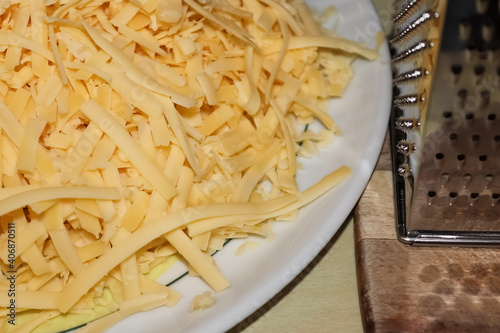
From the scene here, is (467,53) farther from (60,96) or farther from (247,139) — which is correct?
(60,96)

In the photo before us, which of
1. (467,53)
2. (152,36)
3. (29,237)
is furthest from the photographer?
(152,36)

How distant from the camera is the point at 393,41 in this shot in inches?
41.8

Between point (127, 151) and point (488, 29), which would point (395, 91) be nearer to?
point (488, 29)

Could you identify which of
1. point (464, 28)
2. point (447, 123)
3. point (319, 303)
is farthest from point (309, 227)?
point (464, 28)

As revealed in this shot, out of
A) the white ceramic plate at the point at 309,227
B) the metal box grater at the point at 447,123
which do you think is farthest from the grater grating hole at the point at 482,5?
the white ceramic plate at the point at 309,227

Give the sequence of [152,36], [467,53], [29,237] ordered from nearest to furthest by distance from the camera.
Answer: [467,53] → [29,237] → [152,36]

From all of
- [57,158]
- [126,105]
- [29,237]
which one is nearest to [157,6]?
[126,105]

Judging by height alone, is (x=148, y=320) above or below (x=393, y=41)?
below

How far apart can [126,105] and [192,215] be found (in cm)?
18

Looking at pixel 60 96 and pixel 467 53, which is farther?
pixel 60 96

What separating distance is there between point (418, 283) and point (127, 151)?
17.7 inches

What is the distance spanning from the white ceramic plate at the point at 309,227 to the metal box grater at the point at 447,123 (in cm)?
4

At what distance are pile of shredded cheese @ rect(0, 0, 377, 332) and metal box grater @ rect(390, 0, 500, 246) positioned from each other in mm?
121

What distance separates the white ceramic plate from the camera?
36.4 inches
